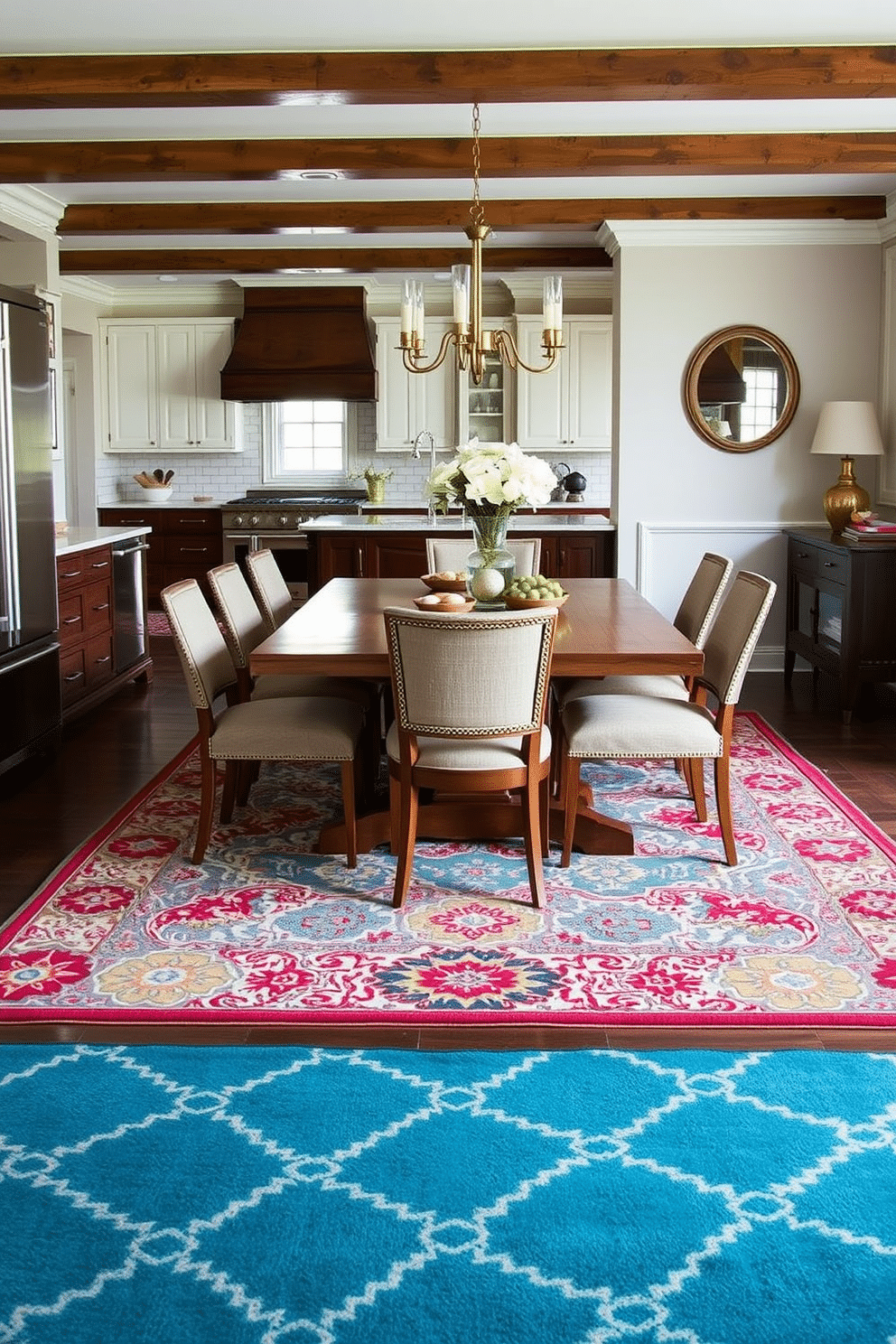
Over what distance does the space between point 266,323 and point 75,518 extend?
219 centimetres

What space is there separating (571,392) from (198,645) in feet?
21.1

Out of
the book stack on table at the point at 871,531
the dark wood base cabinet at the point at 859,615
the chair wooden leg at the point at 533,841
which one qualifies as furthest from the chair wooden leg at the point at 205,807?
the book stack on table at the point at 871,531

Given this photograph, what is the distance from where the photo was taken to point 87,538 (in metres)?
6.67

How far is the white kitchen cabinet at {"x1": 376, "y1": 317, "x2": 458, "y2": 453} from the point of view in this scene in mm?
10281

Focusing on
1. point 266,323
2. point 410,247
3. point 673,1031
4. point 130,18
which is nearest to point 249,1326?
point 673,1031

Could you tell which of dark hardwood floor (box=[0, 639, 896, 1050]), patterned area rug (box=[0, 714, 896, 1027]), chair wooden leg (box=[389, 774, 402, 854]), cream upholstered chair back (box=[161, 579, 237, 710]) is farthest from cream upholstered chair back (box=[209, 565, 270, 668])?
chair wooden leg (box=[389, 774, 402, 854])

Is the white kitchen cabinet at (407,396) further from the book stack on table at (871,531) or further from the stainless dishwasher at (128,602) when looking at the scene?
the book stack on table at (871,531)

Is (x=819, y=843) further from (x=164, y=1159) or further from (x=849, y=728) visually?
(x=164, y=1159)

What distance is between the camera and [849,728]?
20.1 ft

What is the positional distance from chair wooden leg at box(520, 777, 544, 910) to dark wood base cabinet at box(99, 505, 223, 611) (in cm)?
720

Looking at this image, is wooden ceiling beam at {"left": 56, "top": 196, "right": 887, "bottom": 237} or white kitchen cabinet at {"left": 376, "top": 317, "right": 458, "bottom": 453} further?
white kitchen cabinet at {"left": 376, "top": 317, "right": 458, "bottom": 453}

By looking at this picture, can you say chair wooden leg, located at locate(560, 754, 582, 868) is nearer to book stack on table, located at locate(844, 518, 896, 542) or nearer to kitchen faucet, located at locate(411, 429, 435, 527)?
book stack on table, located at locate(844, 518, 896, 542)

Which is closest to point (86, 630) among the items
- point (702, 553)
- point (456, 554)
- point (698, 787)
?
point (456, 554)

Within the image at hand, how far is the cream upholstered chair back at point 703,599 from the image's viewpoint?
478 centimetres
